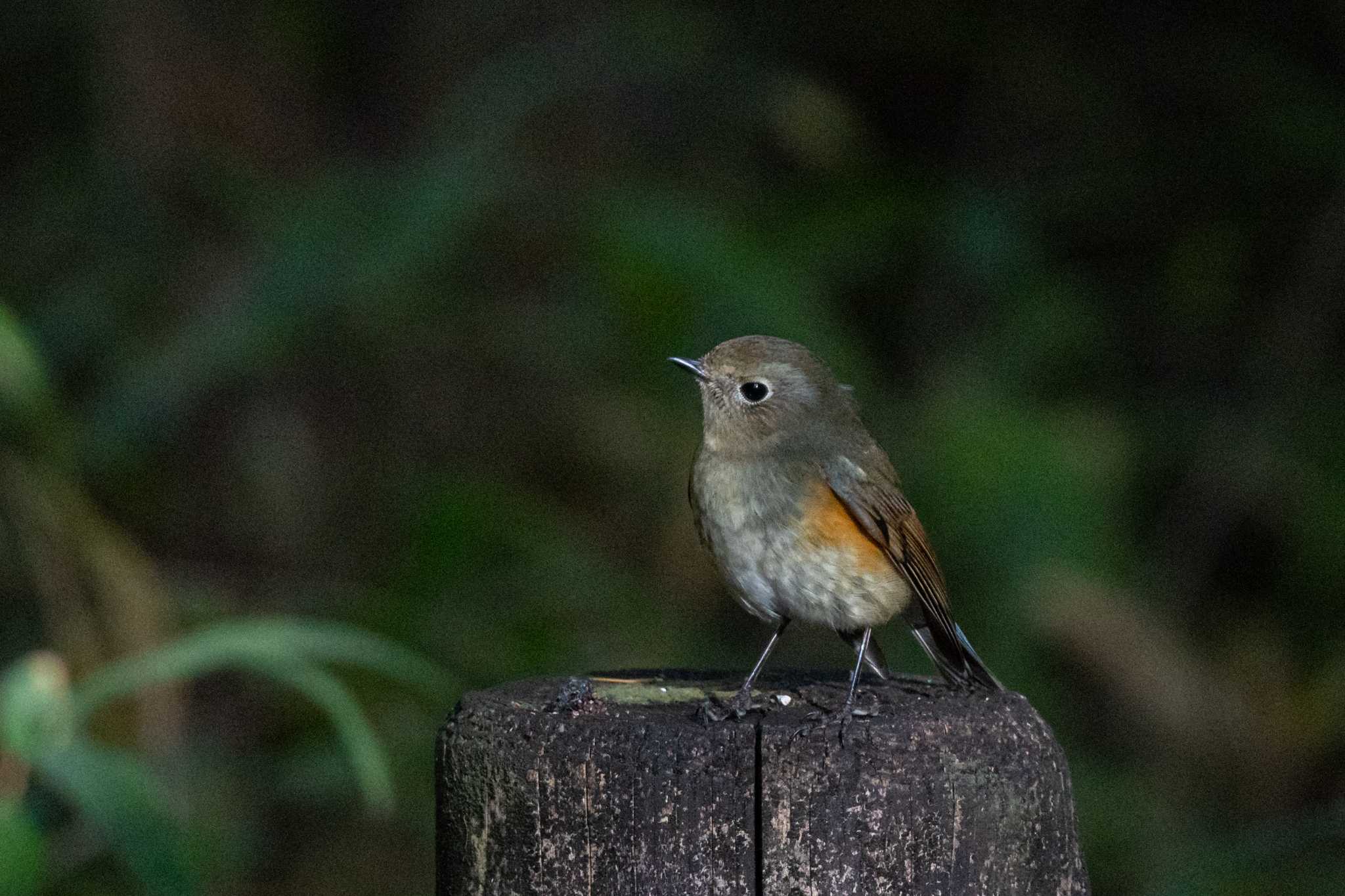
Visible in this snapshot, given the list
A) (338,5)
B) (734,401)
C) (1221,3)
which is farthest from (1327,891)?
(338,5)

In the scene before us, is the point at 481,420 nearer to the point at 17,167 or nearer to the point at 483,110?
the point at 483,110

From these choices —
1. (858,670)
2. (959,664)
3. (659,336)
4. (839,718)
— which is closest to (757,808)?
(839,718)

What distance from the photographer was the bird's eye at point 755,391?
12.2ft

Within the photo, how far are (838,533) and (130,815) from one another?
4.53ft

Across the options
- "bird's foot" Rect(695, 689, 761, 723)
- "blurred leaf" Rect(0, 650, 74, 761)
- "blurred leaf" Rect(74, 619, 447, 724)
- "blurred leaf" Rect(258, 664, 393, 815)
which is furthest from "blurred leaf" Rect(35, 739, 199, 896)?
"bird's foot" Rect(695, 689, 761, 723)

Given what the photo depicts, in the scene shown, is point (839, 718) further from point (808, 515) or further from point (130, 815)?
point (130, 815)

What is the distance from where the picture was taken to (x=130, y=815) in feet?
10.4

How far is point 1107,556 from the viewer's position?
605 centimetres

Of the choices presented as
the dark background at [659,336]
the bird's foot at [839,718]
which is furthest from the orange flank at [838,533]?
the dark background at [659,336]

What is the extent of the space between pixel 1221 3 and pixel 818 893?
5381 millimetres

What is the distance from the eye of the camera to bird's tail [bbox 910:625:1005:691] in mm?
3105

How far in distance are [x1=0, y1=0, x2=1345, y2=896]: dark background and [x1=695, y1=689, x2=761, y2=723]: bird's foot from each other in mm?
2814

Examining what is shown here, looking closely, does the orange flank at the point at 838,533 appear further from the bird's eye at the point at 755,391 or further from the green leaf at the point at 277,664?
the green leaf at the point at 277,664

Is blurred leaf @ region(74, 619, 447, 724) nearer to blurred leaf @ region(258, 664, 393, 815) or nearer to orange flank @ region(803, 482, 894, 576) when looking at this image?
blurred leaf @ region(258, 664, 393, 815)
